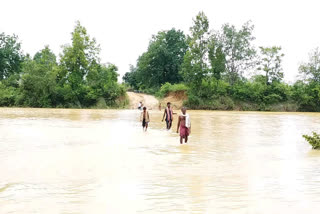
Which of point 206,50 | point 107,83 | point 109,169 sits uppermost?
point 206,50

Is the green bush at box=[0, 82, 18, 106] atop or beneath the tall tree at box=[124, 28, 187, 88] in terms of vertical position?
beneath

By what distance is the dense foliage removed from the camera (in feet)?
177

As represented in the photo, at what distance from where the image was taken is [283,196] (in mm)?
6012

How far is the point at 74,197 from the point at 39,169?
2799 mm

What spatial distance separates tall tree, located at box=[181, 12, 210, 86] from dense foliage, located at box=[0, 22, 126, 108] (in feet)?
35.6

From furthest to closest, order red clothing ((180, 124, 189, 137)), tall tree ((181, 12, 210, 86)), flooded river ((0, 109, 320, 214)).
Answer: tall tree ((181, 12, 210, 86))
red clothing ((180, 124, 189, 137))
flooded river ((0, 109, 320, 214))

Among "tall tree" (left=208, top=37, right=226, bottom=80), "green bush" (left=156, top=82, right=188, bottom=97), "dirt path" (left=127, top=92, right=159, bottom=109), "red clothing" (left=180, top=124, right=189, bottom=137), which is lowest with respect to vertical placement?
"red clothing" (left=180, top=124, right=189, bottom=137)

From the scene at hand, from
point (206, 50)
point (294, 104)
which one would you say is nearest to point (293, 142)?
point (206, 50)

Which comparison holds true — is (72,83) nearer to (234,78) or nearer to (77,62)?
(77,62)

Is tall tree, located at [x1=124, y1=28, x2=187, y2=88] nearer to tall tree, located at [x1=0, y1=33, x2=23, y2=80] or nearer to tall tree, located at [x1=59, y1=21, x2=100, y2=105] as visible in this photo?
tall tree, located at [x1=59, y1=21, x2=100, y2=105]

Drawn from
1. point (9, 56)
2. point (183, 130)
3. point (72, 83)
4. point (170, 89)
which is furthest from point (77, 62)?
point (183, 130)

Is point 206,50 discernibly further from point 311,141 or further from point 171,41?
point 311,141

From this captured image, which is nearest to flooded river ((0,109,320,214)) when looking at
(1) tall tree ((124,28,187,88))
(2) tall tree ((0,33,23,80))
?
(1) tall tree ((124,28,187,88))

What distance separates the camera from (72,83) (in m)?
55.9
